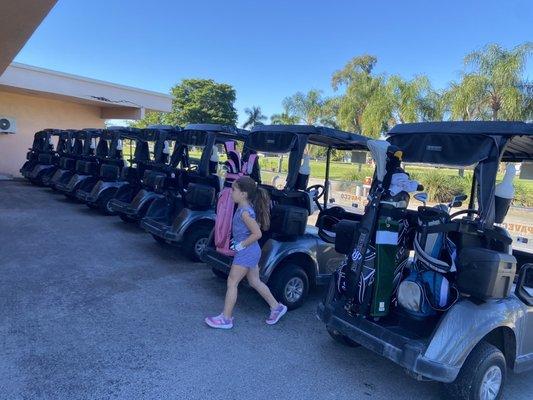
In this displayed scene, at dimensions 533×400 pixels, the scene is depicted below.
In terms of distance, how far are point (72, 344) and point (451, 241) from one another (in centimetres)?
324

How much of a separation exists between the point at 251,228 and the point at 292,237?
91 cm

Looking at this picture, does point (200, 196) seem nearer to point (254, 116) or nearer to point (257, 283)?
point (257, 283)

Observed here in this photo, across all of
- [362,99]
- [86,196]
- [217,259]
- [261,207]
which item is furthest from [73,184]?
[362,99]

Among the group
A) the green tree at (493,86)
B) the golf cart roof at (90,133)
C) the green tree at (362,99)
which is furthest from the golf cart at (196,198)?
the green tree at (362,99)

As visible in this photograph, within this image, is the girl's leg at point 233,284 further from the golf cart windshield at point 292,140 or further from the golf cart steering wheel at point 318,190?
the golf cart steering wheel at point 318,190

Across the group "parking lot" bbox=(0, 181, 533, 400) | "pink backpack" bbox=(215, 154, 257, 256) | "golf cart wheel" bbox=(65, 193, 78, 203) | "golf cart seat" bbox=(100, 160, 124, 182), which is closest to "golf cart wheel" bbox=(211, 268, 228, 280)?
"parking lot" bbox=(0, 181, 533, 400)

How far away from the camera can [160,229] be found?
20.4ft

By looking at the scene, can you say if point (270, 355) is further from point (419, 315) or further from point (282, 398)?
point (419, 315)

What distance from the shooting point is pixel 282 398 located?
298cm

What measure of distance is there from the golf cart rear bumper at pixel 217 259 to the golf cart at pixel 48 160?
9.53 metres

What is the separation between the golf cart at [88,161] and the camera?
10.5m

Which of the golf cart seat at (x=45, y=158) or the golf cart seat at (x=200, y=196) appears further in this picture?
the golf cart seat at (x=45, y=158)

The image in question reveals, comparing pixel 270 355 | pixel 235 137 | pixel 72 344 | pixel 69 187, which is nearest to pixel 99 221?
pixel 69 187

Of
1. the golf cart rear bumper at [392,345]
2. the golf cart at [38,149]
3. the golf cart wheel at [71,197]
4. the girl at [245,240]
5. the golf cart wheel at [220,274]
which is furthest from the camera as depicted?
the golf cart at [38,149]
